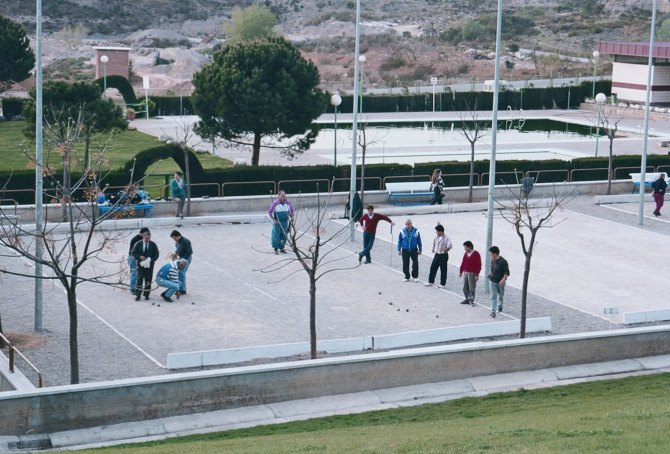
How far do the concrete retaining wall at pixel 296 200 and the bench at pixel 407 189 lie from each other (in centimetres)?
19

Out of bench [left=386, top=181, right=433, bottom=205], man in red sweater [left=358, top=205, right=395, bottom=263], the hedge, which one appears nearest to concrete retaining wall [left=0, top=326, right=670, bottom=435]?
man in red sweater [left=358, top=205, right=395, bottom=263]

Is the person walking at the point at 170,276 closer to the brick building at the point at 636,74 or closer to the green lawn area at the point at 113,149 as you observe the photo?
the green lawn area at the point at 113,149

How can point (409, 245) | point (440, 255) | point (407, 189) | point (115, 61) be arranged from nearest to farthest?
point (440, 255) < point (409, 245) < point (407, 189) < point (115, 61)

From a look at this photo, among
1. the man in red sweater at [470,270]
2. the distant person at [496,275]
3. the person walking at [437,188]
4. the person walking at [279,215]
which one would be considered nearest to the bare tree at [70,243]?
the person walking at [279,215]

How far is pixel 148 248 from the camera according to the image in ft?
60.1

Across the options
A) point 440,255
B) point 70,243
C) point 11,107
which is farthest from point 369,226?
point 11,107

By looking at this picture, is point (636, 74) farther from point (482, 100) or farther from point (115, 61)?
point (115, 61)

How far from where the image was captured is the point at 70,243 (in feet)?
73.7

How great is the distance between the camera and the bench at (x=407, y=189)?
29.9 metres

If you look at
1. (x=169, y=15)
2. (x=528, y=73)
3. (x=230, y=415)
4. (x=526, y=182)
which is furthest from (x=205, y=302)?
(x=169, y=15)

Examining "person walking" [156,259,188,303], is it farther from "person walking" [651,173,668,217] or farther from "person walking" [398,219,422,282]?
"person walking" [651,173,668,217]

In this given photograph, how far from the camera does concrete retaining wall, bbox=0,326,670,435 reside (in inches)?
494

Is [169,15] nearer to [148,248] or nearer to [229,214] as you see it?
[229,214]

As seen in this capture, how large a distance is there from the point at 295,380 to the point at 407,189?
16.8 metres
